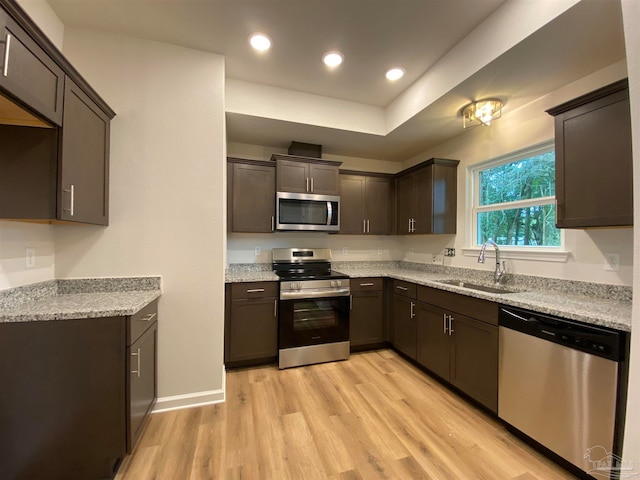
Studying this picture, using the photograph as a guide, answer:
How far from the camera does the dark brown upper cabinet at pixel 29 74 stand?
1058 mm

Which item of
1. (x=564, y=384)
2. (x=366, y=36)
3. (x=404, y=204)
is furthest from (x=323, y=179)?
(x=564, y=384)

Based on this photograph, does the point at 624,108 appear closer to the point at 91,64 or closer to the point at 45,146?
the point at 45,146

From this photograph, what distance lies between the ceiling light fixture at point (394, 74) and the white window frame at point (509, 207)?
127cm

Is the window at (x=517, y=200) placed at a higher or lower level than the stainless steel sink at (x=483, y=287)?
higher

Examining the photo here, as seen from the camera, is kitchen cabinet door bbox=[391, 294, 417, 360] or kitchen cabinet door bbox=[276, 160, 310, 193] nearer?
kitchen cabinet door bbox=[391, 294, 417, 360]

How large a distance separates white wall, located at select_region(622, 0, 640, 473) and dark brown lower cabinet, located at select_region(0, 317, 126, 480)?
224 cm

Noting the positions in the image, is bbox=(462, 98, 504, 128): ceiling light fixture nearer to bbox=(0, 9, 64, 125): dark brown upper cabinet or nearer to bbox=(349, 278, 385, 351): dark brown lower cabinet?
bbox=(349, 278, 385, 351): dark brown lower cabinet

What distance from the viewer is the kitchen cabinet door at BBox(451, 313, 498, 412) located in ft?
6.23

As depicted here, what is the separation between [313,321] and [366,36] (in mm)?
2606

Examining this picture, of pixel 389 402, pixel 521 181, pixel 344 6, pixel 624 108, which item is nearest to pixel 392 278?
pixel 389 402

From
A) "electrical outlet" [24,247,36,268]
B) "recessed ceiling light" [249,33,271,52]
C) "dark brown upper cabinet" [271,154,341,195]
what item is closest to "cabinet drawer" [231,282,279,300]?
"dark brown upper cabinet" [271,154,341,195]

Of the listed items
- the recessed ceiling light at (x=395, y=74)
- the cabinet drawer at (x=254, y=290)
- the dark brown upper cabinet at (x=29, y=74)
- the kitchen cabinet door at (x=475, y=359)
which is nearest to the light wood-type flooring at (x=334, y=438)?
the kitchen cabinet door at (x=475, y=359)

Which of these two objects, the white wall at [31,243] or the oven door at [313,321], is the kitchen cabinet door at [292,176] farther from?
the white wall at [31,243]

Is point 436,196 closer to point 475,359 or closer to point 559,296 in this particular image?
point 559,296
